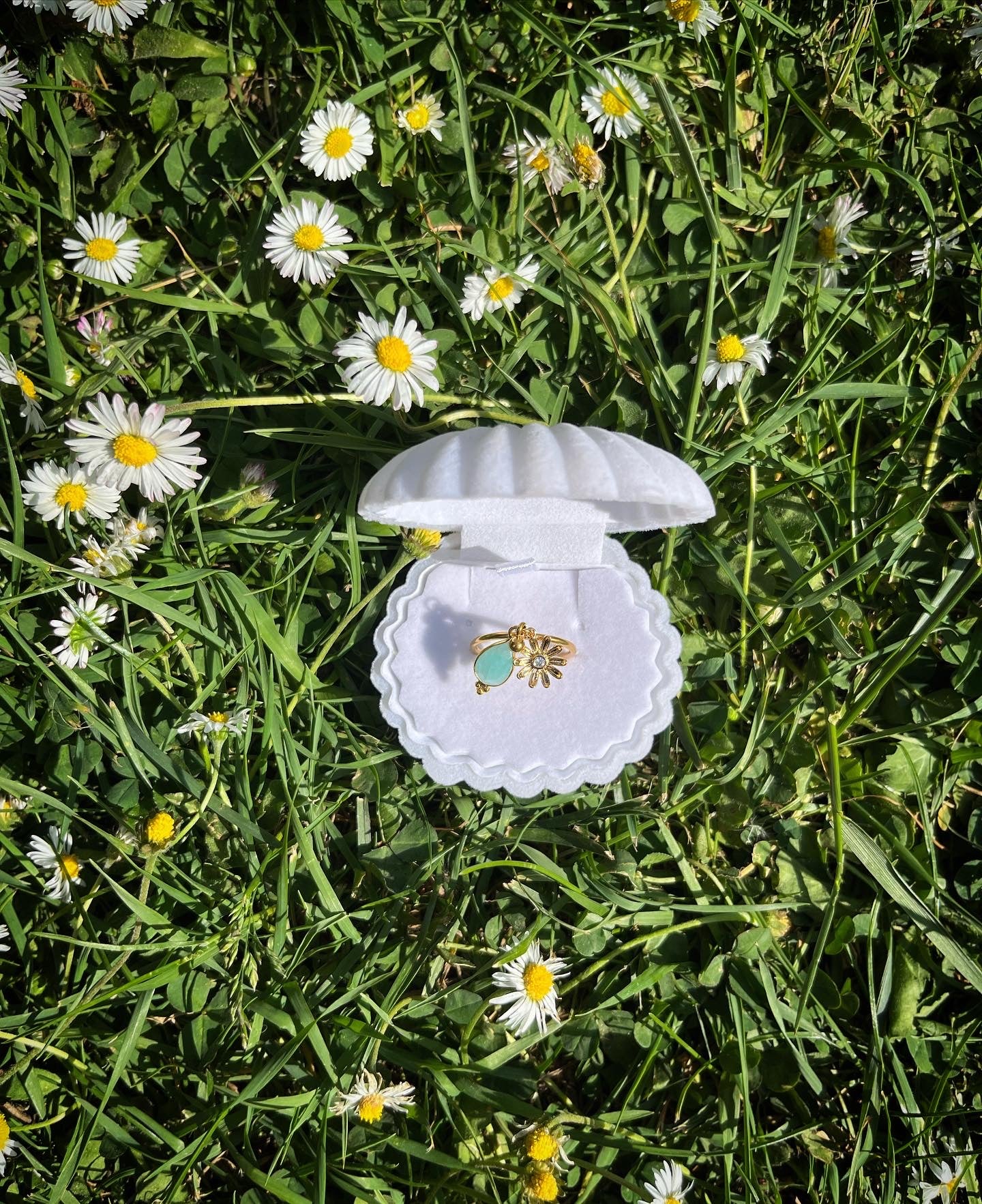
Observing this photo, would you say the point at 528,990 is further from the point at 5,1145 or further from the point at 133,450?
the point at 133,450

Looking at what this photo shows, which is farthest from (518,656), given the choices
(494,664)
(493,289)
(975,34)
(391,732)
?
(975,34)

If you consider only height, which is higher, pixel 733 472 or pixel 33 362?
pixel 33 362

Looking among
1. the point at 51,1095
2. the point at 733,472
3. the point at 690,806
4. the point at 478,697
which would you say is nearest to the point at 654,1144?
the point at 690,806

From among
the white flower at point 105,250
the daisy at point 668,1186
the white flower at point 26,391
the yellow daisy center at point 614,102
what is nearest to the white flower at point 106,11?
the white flower at point 105,250

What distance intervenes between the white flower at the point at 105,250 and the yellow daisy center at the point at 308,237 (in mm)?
295

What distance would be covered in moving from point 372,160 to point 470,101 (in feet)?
0.66

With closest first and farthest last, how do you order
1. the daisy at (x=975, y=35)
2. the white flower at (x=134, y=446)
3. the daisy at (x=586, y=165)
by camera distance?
the white flower at (x=134, y=446)
the daisy at (x=586, y=165)
the daisy at (x=975, y=35)

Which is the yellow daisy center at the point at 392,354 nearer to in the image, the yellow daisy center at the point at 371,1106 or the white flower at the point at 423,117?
the white flower at the point at 423,117

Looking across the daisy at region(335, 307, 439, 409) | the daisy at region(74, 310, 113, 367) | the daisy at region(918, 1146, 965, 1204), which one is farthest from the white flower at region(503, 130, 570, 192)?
the daisy at region(918, 1146, 965, 1204)

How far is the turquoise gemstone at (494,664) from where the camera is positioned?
1.41 m

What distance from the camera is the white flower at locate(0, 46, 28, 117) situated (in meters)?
1.43

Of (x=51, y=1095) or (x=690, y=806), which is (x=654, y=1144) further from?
(x=51, y=1095)

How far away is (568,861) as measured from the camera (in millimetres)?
1555

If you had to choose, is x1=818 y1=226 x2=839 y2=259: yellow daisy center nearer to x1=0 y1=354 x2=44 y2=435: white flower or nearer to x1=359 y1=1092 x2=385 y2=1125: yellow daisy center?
x1=0 y1=354 x2=44 y2=435: white flower
